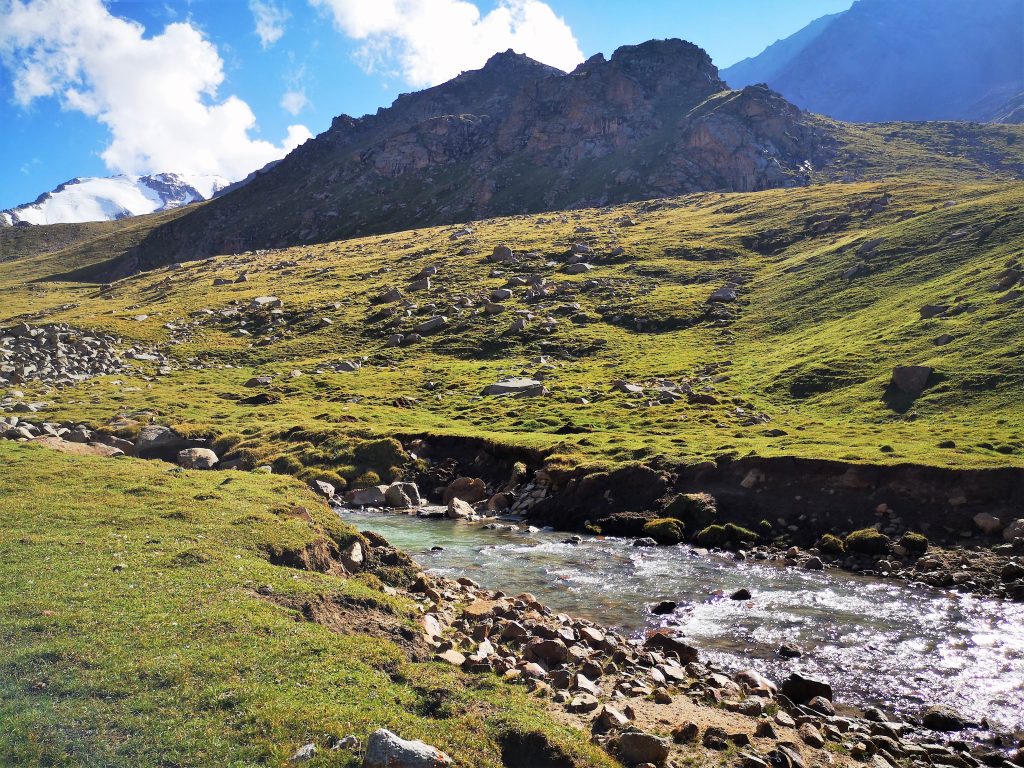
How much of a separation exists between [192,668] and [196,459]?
40392 mm

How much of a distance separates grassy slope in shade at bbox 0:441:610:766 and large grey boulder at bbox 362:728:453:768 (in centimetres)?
39

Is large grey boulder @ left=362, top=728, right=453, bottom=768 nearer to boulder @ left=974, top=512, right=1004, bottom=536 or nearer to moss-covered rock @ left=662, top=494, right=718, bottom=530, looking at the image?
moss-covered rock @ left=662, top=494, right=718, bottom=530

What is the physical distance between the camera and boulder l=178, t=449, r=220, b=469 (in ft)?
161

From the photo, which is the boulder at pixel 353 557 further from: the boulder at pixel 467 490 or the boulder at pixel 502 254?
the boulder at pixel 502 254

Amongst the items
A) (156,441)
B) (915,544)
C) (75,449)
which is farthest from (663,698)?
(156,441)

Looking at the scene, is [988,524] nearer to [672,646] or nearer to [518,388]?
[672,646]

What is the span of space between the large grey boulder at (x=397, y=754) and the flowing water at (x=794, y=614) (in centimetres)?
1222

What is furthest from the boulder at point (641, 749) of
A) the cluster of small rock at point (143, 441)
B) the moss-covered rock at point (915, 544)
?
the cluster of small rock at point (143, 441)

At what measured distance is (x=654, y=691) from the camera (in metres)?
16.9

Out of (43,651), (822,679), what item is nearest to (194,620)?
(43,651)

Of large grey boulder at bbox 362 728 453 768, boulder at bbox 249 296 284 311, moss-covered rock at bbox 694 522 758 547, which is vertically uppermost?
boulder at bbox 249 296 284 311

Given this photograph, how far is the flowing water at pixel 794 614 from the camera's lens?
19.1 meters

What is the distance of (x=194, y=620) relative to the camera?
48.5 feet

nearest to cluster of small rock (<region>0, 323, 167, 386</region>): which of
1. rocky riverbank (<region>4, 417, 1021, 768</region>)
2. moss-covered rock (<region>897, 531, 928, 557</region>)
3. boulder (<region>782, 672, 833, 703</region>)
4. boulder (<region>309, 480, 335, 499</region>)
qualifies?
boulder (<region>309, 480, 335, 499</region>)
